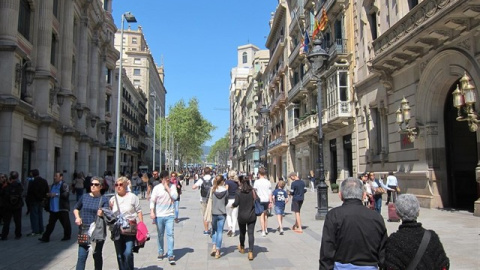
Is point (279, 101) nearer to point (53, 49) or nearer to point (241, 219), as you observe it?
point (53, 49)

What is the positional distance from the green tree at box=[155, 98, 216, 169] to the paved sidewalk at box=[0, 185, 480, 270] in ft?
225

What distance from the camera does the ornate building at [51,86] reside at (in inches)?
760

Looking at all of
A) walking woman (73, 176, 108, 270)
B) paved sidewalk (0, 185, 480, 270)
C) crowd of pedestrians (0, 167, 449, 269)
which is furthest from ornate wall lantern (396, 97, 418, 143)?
walking woman (73, 176, 108, 270)

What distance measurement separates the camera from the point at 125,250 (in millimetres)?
6051

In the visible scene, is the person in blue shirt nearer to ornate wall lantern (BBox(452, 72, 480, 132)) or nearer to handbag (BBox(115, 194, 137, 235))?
handbag (BBox(115, 194, 137, 235))

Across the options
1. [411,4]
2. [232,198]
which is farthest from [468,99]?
[232,198]

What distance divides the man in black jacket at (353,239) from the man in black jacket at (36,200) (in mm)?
9836

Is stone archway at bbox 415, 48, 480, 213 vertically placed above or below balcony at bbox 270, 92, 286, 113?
below

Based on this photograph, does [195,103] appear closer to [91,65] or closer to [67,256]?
[91,65]

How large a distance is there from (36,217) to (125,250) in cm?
664

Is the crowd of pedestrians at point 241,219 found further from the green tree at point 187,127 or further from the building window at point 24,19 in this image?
the green tree at point 187,127

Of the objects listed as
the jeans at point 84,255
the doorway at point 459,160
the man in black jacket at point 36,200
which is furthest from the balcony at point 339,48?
the jeans at point 84,255

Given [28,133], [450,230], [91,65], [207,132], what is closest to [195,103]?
[207,132]

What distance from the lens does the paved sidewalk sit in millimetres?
7551
